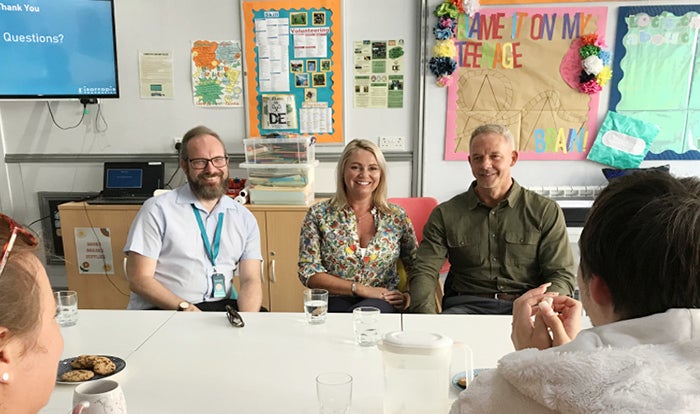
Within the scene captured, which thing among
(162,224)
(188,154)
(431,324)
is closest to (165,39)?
(188,154)

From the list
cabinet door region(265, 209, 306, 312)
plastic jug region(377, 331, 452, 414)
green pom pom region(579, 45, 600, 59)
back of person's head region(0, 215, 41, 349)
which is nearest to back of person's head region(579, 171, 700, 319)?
plastic jug region(377, 331, 452, 414)

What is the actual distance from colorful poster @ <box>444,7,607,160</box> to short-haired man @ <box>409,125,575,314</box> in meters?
1.19

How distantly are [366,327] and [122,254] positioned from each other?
2418mm

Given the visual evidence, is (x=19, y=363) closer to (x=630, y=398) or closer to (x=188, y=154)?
(x=630, y=398)

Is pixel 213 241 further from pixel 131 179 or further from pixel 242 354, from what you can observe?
pixel 131 179

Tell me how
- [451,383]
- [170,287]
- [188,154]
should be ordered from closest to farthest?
[451,383], [170,287], [188,154]

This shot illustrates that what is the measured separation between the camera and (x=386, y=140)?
3.50 meters

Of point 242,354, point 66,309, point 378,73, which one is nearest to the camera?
point 242,354

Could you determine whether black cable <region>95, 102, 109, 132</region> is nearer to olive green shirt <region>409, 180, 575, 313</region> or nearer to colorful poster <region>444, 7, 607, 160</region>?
colorful poster <region>444, 7, 607, 160</region>

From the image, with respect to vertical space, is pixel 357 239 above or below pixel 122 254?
above

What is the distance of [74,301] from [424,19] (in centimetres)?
266

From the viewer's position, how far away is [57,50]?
11.1 ft

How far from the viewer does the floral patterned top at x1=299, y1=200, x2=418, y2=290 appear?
2287mm

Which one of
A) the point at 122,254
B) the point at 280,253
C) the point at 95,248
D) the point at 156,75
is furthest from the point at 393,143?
the point at 95,248
